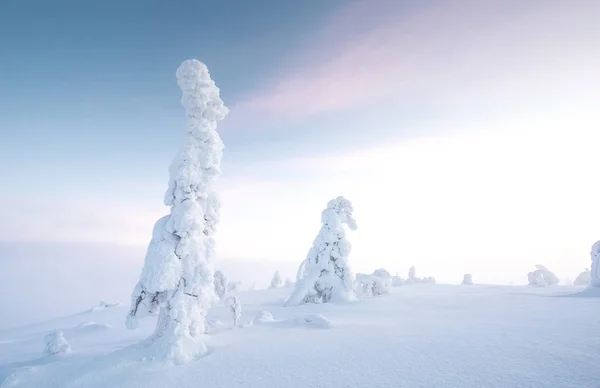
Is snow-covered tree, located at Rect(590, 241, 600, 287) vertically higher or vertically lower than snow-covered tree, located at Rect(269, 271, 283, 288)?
higher

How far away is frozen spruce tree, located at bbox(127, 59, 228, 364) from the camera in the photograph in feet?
35.4

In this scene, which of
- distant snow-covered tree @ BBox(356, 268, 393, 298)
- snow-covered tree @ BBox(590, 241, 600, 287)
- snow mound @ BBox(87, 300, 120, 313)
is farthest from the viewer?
snow mound @ BBox(87, 300, 120, 313)

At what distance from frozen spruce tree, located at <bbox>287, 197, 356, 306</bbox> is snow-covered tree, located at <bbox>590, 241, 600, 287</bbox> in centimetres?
1590

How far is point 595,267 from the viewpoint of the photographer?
20.0 metres

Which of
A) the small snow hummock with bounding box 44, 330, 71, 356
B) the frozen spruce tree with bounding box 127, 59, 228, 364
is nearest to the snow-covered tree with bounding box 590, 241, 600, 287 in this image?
the frozen spruce tree with bounding box 127, 59, 228, 364

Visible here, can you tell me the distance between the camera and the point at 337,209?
26.7 metres

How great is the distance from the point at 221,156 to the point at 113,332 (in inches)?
549

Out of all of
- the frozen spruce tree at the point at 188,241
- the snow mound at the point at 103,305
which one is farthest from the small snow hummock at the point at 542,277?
the snow mound at the point at 103,305

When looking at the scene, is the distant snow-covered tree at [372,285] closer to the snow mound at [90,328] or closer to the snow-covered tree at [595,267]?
the snow-covered tree at [595,267]

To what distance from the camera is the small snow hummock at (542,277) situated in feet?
97.3

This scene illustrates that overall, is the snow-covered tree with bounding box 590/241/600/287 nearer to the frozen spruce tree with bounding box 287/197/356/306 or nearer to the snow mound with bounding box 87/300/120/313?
the frozen spruce tree with bounding box 287/197/356/306

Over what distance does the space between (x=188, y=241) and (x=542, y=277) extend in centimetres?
3544

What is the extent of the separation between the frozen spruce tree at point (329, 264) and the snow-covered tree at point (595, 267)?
1590cm

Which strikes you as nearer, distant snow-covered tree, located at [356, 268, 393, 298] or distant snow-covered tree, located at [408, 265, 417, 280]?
distant snow-covered tree, located at [356, 268, 393, 298]
